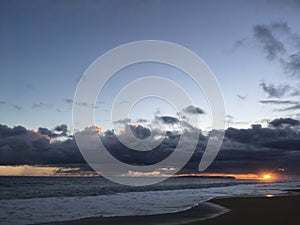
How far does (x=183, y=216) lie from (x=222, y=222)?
510cm

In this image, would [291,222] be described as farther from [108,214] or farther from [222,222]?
[108,214]

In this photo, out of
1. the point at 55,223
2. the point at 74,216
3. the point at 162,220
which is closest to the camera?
the point at 55,223

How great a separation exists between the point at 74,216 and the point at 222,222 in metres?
11.0

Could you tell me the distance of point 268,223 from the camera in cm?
2181

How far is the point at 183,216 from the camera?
27703 mm

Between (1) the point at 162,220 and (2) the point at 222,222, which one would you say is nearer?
(2) the point at 222,222

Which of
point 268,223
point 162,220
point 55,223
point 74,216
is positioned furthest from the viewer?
point 74,216

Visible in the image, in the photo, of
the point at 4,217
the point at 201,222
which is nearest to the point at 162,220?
the point at 201,222

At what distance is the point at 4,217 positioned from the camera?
26188 millimetres

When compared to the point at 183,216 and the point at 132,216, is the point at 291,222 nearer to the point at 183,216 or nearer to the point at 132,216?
the point at 183,216

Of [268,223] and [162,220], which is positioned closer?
[268,223]

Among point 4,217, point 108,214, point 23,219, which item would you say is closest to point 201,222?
point 108,214

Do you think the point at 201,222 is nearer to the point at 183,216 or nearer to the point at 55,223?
the point at 183,216

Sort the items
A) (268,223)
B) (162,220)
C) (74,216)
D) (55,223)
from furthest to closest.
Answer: (74,216)
(162,220)
(55,223)
(268,223)
